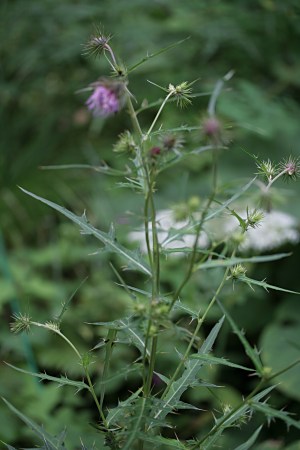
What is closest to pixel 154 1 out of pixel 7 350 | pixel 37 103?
pixel 37 103

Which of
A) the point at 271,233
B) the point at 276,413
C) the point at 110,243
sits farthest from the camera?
the point at 271,233

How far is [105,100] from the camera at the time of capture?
1.69ft

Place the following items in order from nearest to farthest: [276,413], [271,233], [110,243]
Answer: [276,413] → [110,243] → [271,233]

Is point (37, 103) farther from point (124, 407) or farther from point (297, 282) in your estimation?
point (124, 407)

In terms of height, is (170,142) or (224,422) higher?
(170,142)

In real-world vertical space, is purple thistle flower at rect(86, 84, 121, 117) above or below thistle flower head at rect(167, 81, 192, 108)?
above

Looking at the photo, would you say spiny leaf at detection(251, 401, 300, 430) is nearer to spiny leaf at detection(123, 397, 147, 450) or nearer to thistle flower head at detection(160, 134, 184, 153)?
spiny leaf at detection(123, 397, 147, 450)

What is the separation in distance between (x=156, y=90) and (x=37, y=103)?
657 mm

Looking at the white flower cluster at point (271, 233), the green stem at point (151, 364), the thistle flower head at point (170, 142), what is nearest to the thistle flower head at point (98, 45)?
the thistle flower head at point (170, 142)

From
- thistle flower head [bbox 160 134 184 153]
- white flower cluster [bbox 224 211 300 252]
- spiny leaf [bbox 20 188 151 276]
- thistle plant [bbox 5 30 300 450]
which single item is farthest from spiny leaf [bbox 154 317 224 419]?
white flower cluster [bbox 224 211 300 252]

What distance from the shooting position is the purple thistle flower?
500 millimetres

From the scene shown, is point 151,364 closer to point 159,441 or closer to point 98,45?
point 159,441

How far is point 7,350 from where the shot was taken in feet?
5.61

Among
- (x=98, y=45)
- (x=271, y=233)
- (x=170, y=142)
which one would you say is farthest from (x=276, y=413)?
→ (x=271, y=233)
